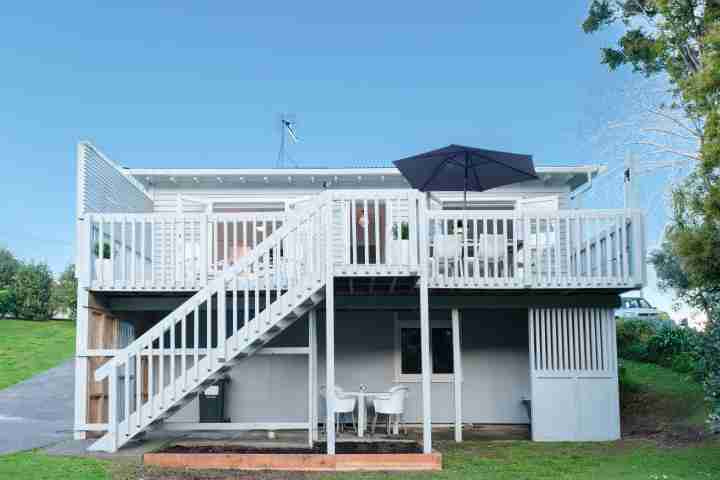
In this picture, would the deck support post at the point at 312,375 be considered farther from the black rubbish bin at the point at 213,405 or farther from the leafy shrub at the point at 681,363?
the leafy shrub at the point at 681,363

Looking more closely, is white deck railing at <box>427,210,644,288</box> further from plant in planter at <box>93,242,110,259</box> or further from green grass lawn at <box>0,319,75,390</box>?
green grass lawn at <box>0,319,75,390</box>

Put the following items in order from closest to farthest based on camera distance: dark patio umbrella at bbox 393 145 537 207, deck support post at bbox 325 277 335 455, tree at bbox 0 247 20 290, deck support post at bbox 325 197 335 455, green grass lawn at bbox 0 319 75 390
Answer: deck support post at bbox 325 277 335 455 < deck support post at bbox 325 197 335 455 < dark patio umbrella at bbox 393 145 537 207 < green grass lawn at bbox 0 319 75 390 < tree at bbox 0 247 20 290

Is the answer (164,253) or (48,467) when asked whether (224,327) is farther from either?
(48,467)

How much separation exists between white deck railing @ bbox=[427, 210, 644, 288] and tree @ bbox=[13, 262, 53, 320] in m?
21.7

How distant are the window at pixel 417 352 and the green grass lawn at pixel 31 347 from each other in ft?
34.3

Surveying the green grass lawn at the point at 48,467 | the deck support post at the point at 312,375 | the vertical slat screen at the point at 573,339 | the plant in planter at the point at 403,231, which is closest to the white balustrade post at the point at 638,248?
the vertical slat screen at the point at 573,339

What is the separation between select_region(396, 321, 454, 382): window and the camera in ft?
43.1

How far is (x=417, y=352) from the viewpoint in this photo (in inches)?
525

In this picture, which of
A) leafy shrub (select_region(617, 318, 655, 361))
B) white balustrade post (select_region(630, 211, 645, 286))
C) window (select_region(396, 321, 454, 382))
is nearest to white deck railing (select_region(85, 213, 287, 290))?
window (select_region(396, 321, 454, 382))

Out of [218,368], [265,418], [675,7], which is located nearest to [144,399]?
[265,418]

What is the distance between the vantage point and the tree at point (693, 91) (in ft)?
25.4

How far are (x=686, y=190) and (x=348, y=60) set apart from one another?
2253 centimetres

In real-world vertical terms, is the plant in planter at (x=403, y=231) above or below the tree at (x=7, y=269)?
below

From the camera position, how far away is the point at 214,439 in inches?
425
